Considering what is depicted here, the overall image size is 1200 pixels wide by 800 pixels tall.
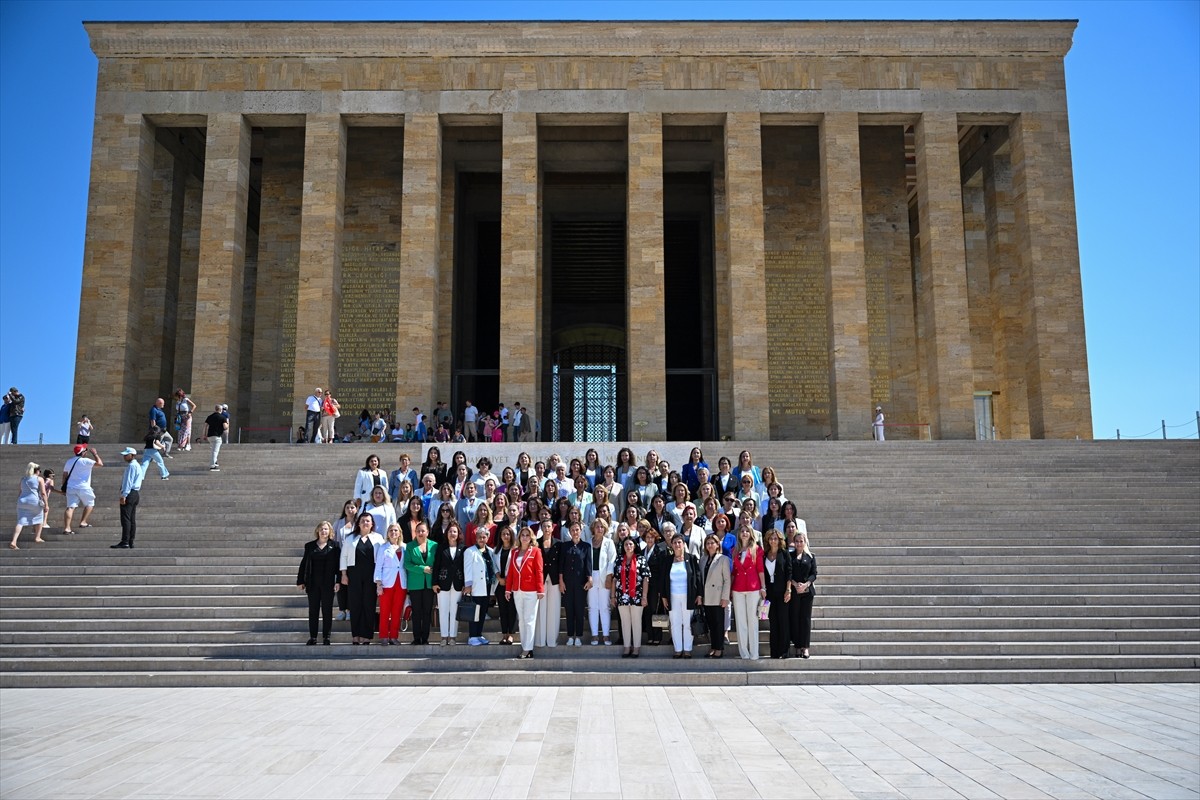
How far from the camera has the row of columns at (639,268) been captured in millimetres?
22094

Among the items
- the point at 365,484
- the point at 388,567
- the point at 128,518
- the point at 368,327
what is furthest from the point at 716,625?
the point at 368,327

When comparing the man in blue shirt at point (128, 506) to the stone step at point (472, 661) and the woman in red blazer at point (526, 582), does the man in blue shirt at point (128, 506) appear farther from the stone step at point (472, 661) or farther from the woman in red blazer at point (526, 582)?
the woman in red blazer at point (526, 582)

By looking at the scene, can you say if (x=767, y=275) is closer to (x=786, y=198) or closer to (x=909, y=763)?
(x=786, y=198)

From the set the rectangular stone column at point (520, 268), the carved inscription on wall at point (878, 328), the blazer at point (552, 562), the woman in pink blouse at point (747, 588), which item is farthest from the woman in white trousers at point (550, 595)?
the carved inscription on wall at point (878, 328)

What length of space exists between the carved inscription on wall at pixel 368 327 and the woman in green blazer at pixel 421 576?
15250mm

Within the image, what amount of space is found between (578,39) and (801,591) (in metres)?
17.6

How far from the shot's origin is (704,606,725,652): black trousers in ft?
30.2

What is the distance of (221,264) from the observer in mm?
22609

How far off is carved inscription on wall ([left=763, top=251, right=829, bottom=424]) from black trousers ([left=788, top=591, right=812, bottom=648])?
610 inches

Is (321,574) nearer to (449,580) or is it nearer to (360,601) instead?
(360,601)

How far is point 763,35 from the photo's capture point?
22.8 metres

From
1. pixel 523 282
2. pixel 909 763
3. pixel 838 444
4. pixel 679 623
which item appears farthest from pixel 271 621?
pixel 523 282

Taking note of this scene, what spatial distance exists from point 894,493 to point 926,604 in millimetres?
4238

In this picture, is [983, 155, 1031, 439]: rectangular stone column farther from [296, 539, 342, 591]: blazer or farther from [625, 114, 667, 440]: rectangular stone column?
[296, 539, 342, 591]: blazer
